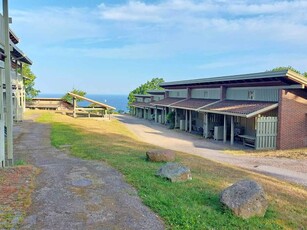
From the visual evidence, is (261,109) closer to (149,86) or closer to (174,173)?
(174,173)

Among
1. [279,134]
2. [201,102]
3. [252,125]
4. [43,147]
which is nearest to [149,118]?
[201,102]

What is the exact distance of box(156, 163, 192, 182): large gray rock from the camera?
8.52 m

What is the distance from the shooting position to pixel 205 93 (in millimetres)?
31703

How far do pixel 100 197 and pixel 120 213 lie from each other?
1033mm

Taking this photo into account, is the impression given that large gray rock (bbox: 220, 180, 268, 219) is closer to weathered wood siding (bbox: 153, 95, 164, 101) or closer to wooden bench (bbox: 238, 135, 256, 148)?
wooden bench (bbox: 238, 135, 256, 148)

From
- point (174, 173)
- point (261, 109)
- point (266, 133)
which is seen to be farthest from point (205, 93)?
point (174, 173)

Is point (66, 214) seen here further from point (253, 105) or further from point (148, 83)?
point (148, 83)

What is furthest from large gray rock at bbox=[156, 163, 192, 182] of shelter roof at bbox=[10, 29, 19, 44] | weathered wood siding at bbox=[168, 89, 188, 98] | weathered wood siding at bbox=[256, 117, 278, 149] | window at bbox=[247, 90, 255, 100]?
weathered wood siding at bbox=[168, 89, 188, 98]

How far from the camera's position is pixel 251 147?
70.0 ft

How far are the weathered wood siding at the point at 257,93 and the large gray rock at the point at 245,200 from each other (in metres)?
15.4

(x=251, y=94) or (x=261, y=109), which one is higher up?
(x=251, y=94)

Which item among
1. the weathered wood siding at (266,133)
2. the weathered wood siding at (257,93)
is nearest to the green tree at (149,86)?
the weathered wood siding at (257,93)

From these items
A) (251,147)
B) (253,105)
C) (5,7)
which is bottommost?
(251,147)

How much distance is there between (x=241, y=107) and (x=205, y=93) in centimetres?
950
